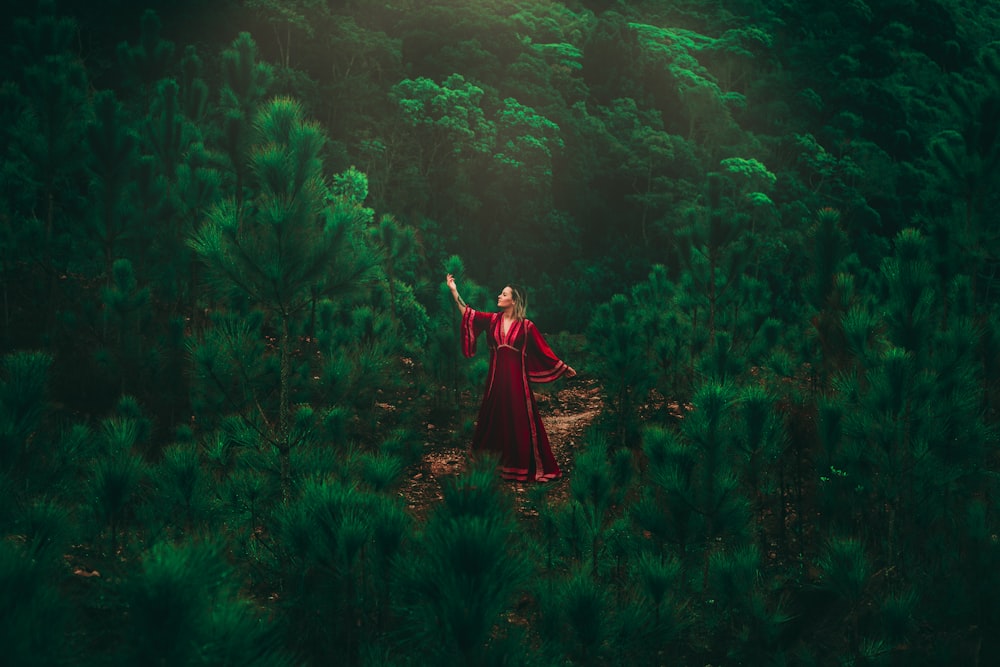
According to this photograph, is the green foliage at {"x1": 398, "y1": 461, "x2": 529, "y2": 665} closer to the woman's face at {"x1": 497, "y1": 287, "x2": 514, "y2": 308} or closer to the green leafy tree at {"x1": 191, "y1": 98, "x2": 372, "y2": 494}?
the green leafy tree at {"x1": 191, "y1": 98, "x2": 372, "y2": 494}

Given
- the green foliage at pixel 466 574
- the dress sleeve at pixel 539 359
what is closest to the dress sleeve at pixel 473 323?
the dress sleeve at pixel 539 359

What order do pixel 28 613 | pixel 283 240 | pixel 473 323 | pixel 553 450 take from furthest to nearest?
pixel 553 450, pixel 473 323, pixel 283 240, pixel 28 613

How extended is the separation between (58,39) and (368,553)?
919 cm

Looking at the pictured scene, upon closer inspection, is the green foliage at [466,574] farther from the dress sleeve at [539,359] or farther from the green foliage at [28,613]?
the dress sleeve at [539,359]

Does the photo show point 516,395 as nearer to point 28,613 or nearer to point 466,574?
point 466,574

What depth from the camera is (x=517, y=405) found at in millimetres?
5590

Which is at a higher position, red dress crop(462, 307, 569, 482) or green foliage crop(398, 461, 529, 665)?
green foliage crop(398, 461, 529, 665)

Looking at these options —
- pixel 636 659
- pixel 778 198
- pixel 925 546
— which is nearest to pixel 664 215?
pixel 778 198

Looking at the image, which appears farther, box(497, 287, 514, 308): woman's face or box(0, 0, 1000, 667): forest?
box(497, 287, 514, 308): woman's face

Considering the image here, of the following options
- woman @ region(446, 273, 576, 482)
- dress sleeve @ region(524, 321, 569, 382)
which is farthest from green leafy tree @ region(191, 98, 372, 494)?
dress sleeve @ region(524, 321, 569, 382)

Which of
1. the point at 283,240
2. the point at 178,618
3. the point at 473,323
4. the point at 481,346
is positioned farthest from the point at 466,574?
the point at 481,346

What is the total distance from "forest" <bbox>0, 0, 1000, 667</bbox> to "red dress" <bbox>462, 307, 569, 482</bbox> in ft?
2.45

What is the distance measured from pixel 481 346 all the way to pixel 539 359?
12.0ft

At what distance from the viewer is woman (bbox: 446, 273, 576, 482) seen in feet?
18.3
